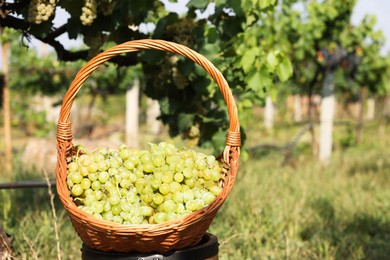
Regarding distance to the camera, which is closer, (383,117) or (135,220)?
(135,220)

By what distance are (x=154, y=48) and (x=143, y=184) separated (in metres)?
0.53

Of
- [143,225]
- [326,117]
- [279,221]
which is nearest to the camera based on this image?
[143,225]

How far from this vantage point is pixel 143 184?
209cm

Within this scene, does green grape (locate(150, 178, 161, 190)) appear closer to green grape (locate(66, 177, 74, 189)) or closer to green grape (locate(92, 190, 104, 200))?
green grape (locate(92, 190, 104, 200))

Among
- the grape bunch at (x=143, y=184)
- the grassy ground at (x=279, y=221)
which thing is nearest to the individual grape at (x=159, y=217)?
the grape bunch at (x=143, y=184)

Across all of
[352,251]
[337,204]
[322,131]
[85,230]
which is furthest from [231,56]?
[322,131]

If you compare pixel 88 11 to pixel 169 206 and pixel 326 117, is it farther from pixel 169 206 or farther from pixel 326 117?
pixel 326 117

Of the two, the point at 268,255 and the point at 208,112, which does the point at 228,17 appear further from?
the point at 268,255

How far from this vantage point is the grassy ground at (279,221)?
372 centimetres

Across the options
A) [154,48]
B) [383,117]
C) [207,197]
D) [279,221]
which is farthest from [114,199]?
[383,117]

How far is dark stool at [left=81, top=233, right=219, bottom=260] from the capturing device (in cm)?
196

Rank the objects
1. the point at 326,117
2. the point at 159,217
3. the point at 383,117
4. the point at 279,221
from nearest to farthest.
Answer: the point at 159,217 < the point at 279,221 < the point at 326,117 < the point at 383,117

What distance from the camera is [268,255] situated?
368 centimetres

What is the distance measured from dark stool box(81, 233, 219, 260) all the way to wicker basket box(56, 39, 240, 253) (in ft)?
0.06
